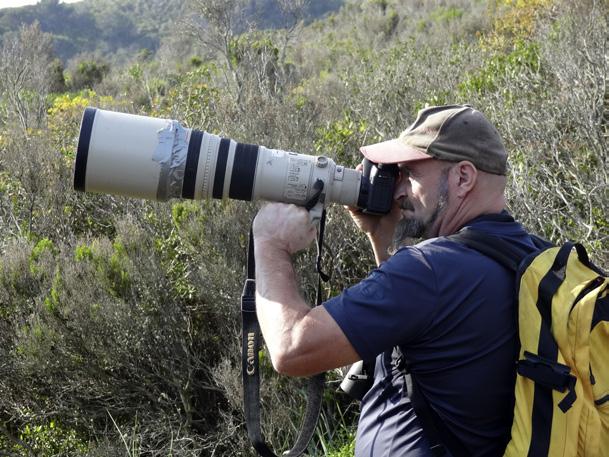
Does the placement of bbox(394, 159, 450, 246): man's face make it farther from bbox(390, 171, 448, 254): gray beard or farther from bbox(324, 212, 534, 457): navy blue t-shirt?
bbox(324, 212, 534, 457): navy blue t-shirt

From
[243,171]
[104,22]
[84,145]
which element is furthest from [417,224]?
[104,22]

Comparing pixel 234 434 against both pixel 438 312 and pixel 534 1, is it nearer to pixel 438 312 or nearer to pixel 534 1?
pixel 438 312

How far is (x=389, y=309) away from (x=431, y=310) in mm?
97

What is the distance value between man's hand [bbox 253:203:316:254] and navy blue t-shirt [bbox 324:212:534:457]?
314mm

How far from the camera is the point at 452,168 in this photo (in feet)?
5.56

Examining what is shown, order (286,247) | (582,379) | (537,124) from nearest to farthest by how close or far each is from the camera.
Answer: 1. (582,379)
2. (286,247)
3. (537,124)

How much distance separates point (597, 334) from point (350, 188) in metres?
0.81

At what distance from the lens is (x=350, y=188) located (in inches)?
77.6

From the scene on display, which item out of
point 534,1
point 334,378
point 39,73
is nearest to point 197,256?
point 334,378

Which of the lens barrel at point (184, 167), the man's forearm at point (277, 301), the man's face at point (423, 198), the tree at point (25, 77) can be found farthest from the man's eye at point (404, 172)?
the tree at point (25, 77)

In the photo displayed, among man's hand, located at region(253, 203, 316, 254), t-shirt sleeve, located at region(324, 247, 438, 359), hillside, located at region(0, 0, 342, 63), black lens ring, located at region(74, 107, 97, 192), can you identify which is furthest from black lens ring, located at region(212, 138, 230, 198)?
hillside, located at region(0, 0, 342, 63)

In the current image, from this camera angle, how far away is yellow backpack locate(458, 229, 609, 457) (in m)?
1.42

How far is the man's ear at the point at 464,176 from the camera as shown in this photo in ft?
5.48

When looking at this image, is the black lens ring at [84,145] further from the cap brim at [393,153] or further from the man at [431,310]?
the cap brim at [393,153]
